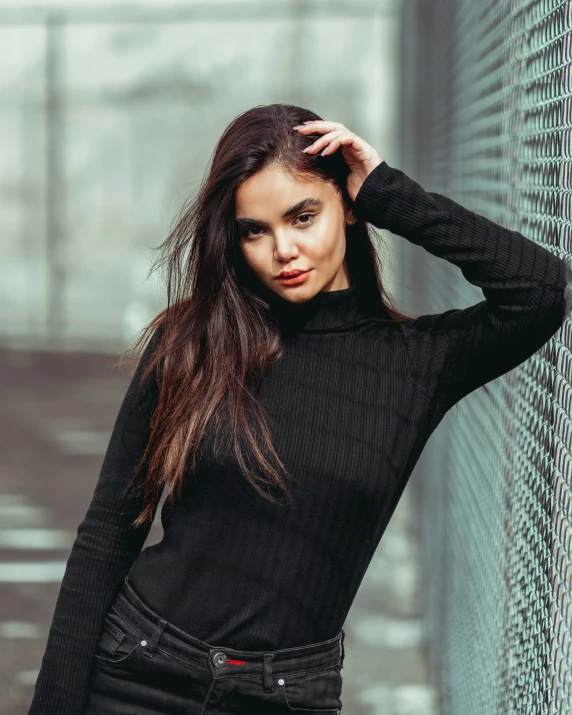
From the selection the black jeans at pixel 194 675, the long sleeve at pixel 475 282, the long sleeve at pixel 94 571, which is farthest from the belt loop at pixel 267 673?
the long sleeve at pixel 475 282

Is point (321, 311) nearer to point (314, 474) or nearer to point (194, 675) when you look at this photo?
point (314, 474)

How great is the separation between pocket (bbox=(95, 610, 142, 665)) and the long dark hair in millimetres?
161

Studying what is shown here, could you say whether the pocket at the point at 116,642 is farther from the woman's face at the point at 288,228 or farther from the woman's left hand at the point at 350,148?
the woman's left hand at the point at 350,148

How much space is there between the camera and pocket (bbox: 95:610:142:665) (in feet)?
5.58

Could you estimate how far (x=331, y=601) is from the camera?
5.51 ft

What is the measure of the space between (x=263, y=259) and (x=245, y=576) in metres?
0.48

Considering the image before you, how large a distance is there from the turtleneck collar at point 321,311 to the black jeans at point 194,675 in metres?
0.49

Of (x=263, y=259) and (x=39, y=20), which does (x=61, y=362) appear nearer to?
(x=39, y=20)

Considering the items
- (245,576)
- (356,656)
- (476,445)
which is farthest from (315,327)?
(356,656)

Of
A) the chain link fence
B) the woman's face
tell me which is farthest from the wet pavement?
the woman's face

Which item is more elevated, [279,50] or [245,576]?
[279,50]

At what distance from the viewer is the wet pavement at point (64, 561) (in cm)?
367

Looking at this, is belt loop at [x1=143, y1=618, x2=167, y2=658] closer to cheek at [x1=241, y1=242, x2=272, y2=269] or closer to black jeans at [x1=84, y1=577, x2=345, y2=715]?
black jeans at [x1=84, y1=577, x2=345, y2=715]

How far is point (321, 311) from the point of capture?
5.73ft
